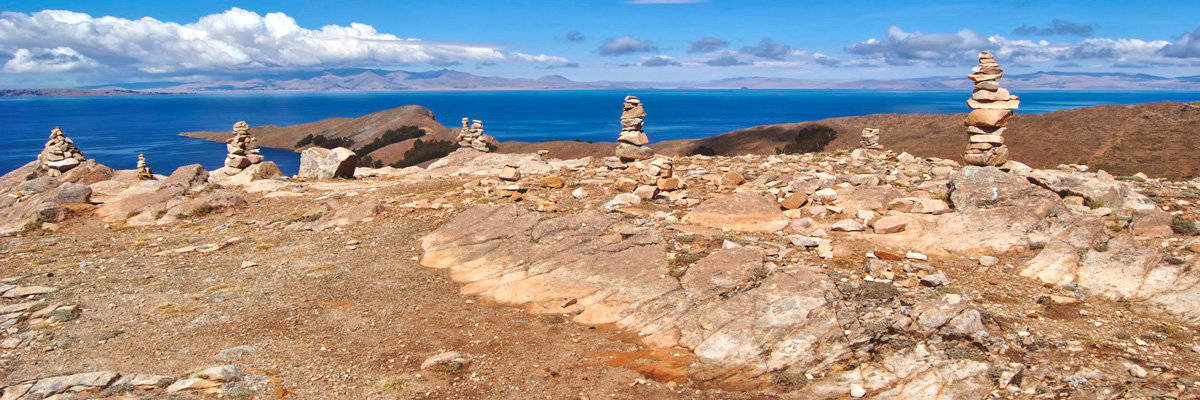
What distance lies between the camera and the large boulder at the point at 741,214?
48.8 ft

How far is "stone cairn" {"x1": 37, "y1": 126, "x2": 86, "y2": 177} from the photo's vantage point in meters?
29.5

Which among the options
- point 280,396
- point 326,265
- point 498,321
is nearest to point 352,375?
point 280,396

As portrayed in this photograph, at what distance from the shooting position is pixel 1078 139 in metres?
58.8

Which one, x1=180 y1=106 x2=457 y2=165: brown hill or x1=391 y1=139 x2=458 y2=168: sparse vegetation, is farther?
x1=180 y1=106 x2=457 y2=165: brown hill

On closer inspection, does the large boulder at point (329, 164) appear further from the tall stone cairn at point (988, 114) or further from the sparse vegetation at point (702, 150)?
the sparse vegetation at point (702, 150)

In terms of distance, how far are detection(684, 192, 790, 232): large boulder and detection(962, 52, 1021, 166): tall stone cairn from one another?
7.07 meters

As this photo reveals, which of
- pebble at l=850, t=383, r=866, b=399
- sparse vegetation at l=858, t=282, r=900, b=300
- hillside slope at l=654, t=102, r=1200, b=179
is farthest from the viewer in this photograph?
hillside slope at l=654, t=102, r=1200, b=179

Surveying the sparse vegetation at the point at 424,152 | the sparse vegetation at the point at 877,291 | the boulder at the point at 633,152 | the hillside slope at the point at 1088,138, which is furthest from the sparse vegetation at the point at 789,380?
the sparse vegetation at the point at 424,152

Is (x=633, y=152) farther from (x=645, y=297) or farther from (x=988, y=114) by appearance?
(x=645, y=297)

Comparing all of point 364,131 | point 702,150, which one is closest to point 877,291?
point 702,150

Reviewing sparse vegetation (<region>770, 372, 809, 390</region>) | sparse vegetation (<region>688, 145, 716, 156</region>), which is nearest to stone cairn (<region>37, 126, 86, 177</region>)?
sparse vegetation (<region>770, 372, 809, 390</region>)

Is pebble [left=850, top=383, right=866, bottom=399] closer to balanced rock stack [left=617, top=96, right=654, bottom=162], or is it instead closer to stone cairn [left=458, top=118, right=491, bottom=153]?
balanced rock stack [left=617, top=96, right=654, bottom=162]

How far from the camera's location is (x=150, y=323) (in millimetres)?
11281

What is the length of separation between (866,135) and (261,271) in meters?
32.6
